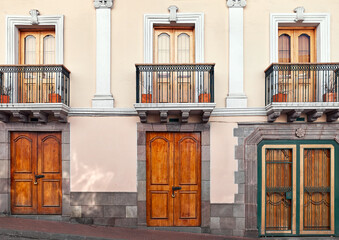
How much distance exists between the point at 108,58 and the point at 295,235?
24.6 feet

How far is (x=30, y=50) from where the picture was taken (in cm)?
730

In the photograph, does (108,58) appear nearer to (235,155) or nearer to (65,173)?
(65,173)

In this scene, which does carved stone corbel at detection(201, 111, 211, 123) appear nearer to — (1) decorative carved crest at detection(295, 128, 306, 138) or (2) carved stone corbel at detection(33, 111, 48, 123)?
(1) decorative carved crest at detection(295, 128, 306, 138)

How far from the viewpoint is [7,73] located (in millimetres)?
6797

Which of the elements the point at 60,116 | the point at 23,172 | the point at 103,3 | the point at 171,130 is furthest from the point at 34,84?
the point at 171,130

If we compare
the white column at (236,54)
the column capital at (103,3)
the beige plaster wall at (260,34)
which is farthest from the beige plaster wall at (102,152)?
the beige plaster wall at (260,34)

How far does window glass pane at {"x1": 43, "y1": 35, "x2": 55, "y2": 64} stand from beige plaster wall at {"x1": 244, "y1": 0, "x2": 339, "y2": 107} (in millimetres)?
5834

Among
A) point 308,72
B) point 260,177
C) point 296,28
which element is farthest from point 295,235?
point 296,28

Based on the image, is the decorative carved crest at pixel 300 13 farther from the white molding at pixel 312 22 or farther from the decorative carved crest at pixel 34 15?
the decorative carved crest at pixel 34 15

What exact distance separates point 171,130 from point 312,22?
17.1 feet

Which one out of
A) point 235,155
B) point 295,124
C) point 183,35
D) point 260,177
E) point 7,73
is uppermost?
point 183,35

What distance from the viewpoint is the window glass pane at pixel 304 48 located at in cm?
717

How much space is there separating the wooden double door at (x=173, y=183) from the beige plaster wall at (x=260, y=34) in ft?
7.57

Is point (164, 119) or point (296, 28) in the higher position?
point (296, 28)
